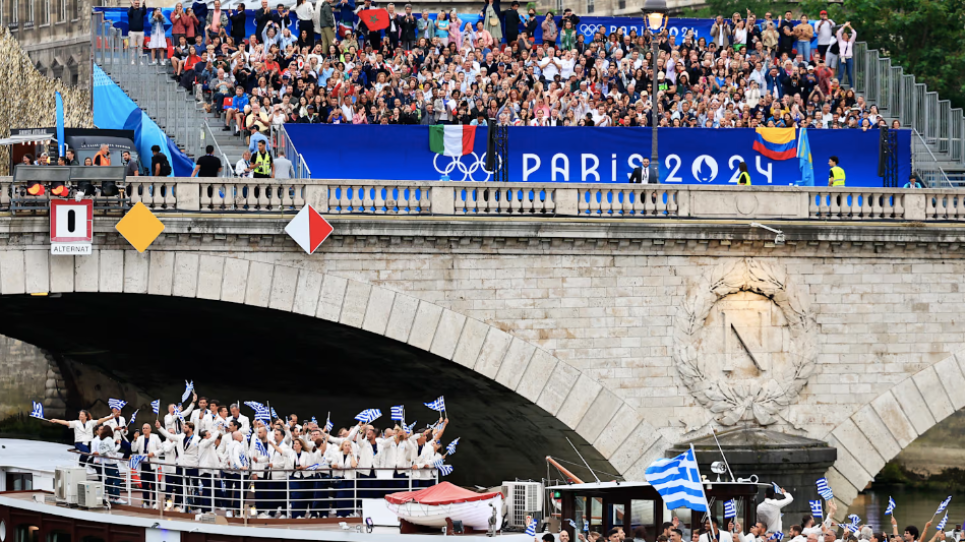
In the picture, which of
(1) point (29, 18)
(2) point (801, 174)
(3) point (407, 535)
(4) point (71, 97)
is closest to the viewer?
(3) point (407, 535)

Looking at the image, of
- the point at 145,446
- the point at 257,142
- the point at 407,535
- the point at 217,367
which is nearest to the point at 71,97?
the point at 217,367

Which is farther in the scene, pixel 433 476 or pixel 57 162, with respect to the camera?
pixel 57 162

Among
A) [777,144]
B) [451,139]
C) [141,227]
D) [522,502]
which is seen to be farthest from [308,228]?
[777,144]

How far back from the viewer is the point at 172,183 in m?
32.6

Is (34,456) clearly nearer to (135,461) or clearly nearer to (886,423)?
(135,461)

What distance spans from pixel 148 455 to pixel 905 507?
2611 cm

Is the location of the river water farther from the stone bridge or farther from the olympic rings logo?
the olympic rings logo

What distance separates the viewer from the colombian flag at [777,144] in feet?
129

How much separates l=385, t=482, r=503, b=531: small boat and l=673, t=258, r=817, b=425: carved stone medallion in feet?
24.6

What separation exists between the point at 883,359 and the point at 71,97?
44.6m

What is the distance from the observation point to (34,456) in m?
32.5

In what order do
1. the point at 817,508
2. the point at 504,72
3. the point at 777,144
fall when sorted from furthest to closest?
1. the point at 504,72
2. the point at 777,144
3. the point at 817,508

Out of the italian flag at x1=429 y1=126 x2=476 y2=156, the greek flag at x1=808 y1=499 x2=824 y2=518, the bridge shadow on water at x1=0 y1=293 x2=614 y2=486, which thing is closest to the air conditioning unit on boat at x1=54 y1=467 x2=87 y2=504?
the bridge shadow on water at x1=0 y1=293 x2=614 y2=486

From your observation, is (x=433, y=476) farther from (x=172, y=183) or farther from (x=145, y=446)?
(x=172, y=183)
